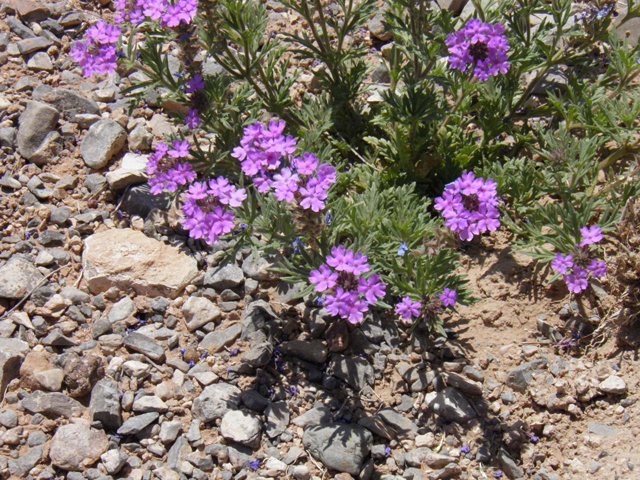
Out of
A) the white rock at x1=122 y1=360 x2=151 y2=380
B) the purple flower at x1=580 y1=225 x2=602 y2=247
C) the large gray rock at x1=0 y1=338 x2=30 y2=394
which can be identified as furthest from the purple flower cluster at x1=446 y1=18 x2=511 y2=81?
the large gray rock at x1=0 y1=338 x2=30 y2=394

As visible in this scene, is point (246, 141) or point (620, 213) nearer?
point (246, 141)

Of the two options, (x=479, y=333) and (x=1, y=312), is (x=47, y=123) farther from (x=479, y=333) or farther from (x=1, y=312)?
(x=479, y=333)

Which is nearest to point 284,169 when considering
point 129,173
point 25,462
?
point 129,173

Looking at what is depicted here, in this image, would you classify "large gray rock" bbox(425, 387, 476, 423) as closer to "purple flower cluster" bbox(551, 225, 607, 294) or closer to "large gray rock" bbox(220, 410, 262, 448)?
"purple flower cluster" bbox(551, 225, 607, 294)

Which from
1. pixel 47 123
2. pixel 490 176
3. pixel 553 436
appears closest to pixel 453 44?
pixel 490 176

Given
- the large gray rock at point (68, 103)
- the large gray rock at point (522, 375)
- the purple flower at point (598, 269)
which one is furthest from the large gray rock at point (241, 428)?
the large gray rock at point (68, 103)

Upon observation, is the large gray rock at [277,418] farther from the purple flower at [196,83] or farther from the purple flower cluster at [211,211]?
the purple flower at [196,83]

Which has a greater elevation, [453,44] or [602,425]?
[453,44]
